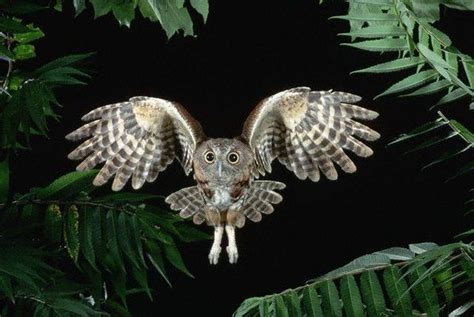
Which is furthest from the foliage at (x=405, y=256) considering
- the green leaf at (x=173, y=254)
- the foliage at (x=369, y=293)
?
the green leaf at (x=173, y=254)

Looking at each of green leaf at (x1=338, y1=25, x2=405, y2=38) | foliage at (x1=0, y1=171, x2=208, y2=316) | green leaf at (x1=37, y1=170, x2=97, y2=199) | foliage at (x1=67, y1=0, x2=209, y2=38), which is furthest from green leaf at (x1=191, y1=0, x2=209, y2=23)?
green leaf at (x1=37, y1=170, x2=97, y2=199)

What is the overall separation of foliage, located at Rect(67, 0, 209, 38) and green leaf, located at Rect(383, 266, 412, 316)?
67cm

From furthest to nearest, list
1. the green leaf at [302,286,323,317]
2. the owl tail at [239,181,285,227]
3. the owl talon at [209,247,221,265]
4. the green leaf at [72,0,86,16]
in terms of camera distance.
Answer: the green leaf at [72,0,86,16] < the green leaf at [302,286,323,317] < the owl tail at [239,181,285,227] < the owl talon at [209,247,221,265]

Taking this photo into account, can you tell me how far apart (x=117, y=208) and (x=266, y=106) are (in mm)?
656

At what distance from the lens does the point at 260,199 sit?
6.77ft

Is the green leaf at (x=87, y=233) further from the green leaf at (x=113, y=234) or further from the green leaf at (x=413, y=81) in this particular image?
the green leaf at (x=413, y=81)

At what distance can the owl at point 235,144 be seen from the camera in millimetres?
1966

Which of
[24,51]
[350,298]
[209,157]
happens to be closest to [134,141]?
[209,157]

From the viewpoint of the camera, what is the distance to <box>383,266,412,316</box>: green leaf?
7.02ft

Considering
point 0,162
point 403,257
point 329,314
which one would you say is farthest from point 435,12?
point 0,162

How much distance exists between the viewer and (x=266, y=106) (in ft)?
6.79

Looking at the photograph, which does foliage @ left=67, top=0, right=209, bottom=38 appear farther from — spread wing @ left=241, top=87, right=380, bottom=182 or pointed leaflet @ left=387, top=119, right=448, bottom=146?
pointed leaflet @ left=387, top=119, right=448, bottom=146

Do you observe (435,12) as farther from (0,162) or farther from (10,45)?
(10,45)

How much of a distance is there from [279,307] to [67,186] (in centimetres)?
74
